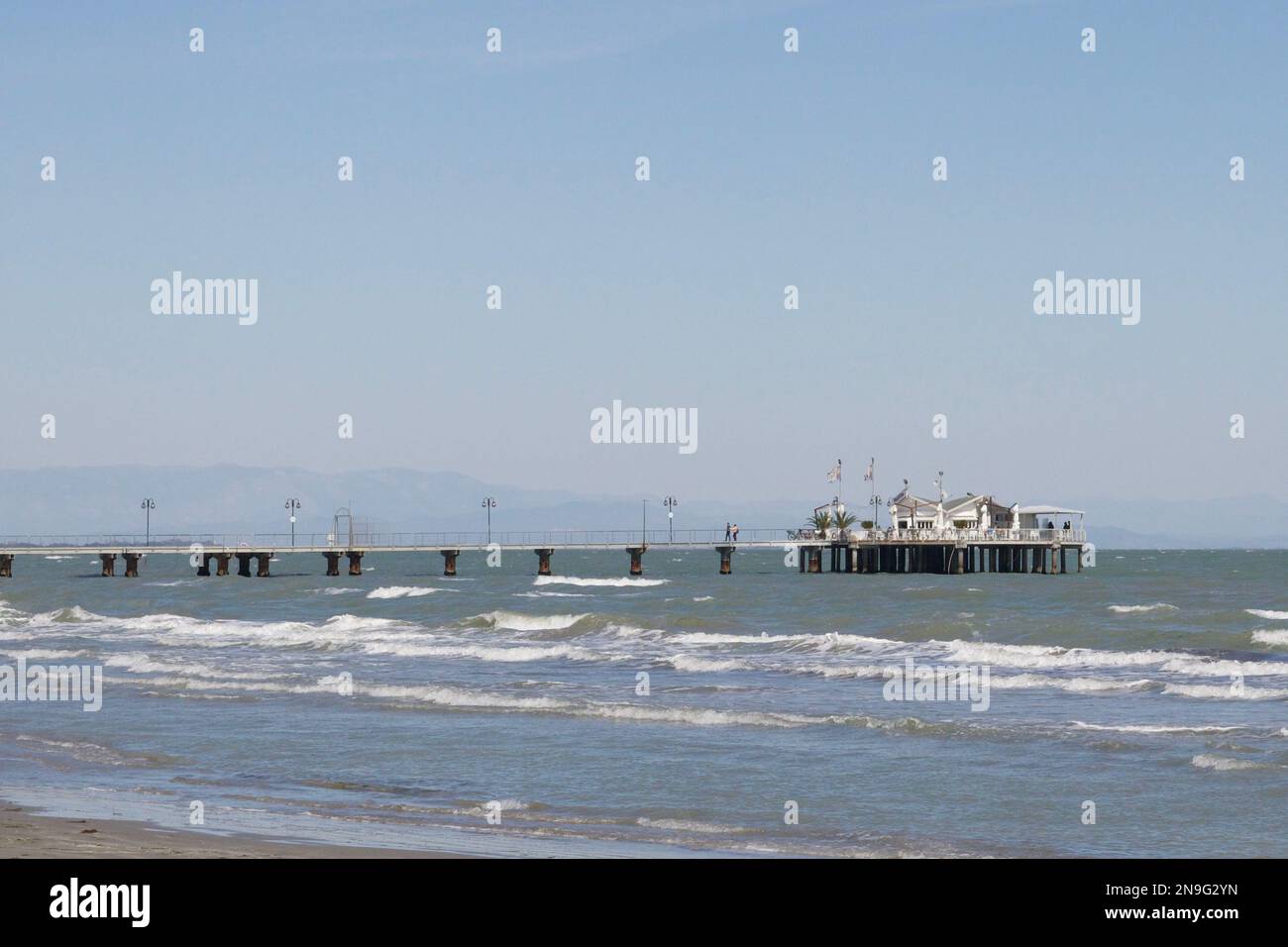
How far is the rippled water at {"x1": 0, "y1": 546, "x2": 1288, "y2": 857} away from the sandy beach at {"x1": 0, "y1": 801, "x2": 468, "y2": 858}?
597mm

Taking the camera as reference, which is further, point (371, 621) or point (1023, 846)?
point (371, 621)

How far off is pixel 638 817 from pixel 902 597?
50.7 m

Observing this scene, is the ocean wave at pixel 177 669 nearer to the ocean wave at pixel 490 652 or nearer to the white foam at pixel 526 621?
the ocean wave at pixel 490 652

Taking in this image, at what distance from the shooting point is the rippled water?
15.7 metres

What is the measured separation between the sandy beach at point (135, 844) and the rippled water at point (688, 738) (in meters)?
0.60

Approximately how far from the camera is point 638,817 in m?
16.3

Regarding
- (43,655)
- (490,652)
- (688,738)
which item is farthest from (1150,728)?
(43,655)

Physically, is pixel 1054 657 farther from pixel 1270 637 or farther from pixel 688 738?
pixel 688 738

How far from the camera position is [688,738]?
72.6 feet

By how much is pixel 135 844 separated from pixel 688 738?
968cm
